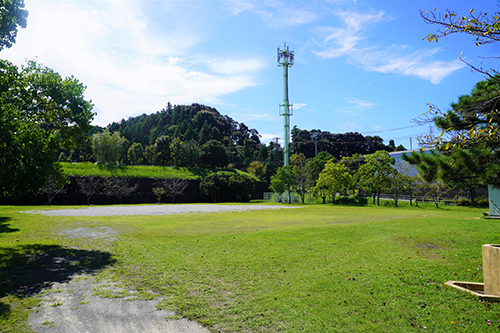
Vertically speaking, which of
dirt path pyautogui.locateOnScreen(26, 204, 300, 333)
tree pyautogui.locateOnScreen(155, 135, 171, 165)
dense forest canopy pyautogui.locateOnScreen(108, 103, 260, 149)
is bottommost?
dirt path pyautogui.locateOnScreen(26, 204, 300, 333)

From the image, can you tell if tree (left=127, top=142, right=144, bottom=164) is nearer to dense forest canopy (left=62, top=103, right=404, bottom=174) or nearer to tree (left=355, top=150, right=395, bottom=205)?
dense forest canopy (left=62, top=103, right=404, bottom=174)

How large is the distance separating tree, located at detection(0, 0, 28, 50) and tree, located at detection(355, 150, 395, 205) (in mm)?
37233

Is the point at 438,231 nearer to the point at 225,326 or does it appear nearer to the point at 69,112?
the point at 225,326

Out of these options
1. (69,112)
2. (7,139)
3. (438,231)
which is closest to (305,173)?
(438,231)

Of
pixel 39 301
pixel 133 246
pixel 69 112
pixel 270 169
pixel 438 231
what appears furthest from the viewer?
pixel 270 169

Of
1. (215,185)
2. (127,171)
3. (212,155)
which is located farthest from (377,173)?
(127,171)

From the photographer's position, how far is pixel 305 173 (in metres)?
45.1

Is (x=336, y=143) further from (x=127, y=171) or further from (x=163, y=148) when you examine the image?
(x=127, y=171)

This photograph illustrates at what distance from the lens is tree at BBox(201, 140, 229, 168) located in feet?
206

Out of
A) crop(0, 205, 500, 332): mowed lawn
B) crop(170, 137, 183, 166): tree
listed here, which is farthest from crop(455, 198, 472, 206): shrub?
crop(170, 137, 183, 166): tree

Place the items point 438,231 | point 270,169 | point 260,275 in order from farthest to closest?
point 270,169 → point 438,231 → point 260,275

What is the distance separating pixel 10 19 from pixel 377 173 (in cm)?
3841

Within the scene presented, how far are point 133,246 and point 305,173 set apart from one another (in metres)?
37.7

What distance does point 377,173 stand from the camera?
37.9 meters
